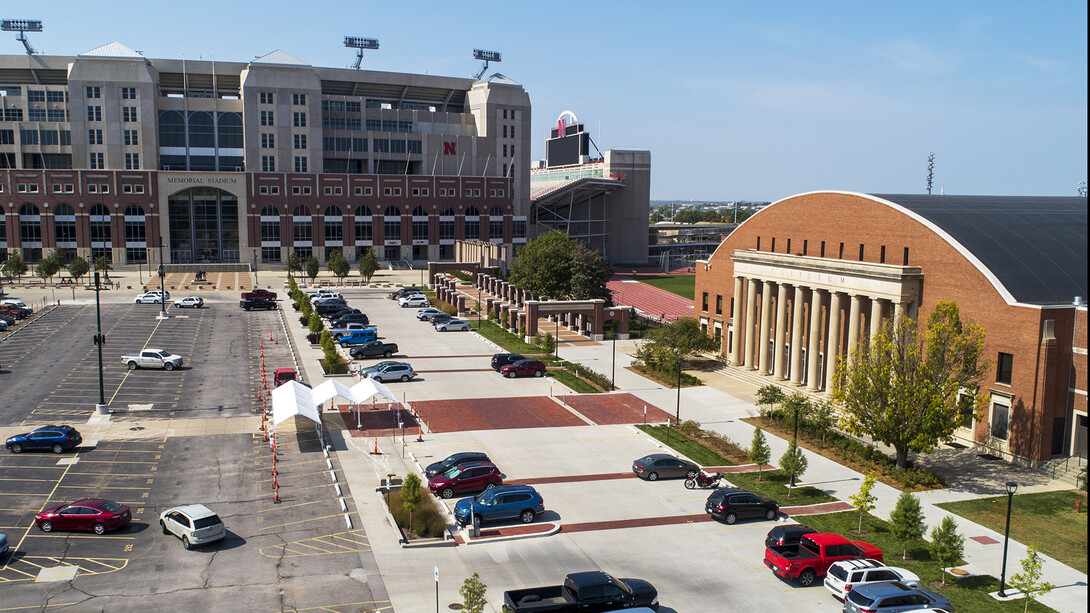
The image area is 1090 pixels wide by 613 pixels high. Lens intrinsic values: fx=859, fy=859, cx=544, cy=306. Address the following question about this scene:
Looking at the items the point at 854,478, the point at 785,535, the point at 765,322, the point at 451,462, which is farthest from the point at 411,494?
the point at 765,322

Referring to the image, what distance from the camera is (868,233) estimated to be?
56656 mm

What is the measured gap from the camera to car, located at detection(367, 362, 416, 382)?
61156 mm

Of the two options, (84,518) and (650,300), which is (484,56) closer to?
(650,300)

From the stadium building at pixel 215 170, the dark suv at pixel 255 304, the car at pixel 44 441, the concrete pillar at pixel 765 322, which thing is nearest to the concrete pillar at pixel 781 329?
the concrete pillar at pixel 765 322

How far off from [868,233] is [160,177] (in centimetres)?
11171

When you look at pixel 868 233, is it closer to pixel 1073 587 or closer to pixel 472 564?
pixel 1073 587

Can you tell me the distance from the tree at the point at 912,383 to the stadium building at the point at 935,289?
2112 millimetres

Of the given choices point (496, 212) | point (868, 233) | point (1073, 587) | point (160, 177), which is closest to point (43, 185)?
point (160, 177)

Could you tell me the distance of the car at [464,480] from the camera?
38438mm

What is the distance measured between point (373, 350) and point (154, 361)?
16423 mm

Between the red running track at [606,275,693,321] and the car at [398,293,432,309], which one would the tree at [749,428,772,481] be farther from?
the car at [398,293,432,309]

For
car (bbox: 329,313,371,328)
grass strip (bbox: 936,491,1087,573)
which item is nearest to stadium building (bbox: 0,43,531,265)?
car (bbox: 329,313,371,328)

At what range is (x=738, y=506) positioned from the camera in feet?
118

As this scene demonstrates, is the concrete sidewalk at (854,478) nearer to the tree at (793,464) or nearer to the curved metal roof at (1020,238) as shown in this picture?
→ the tree at (793,464)
